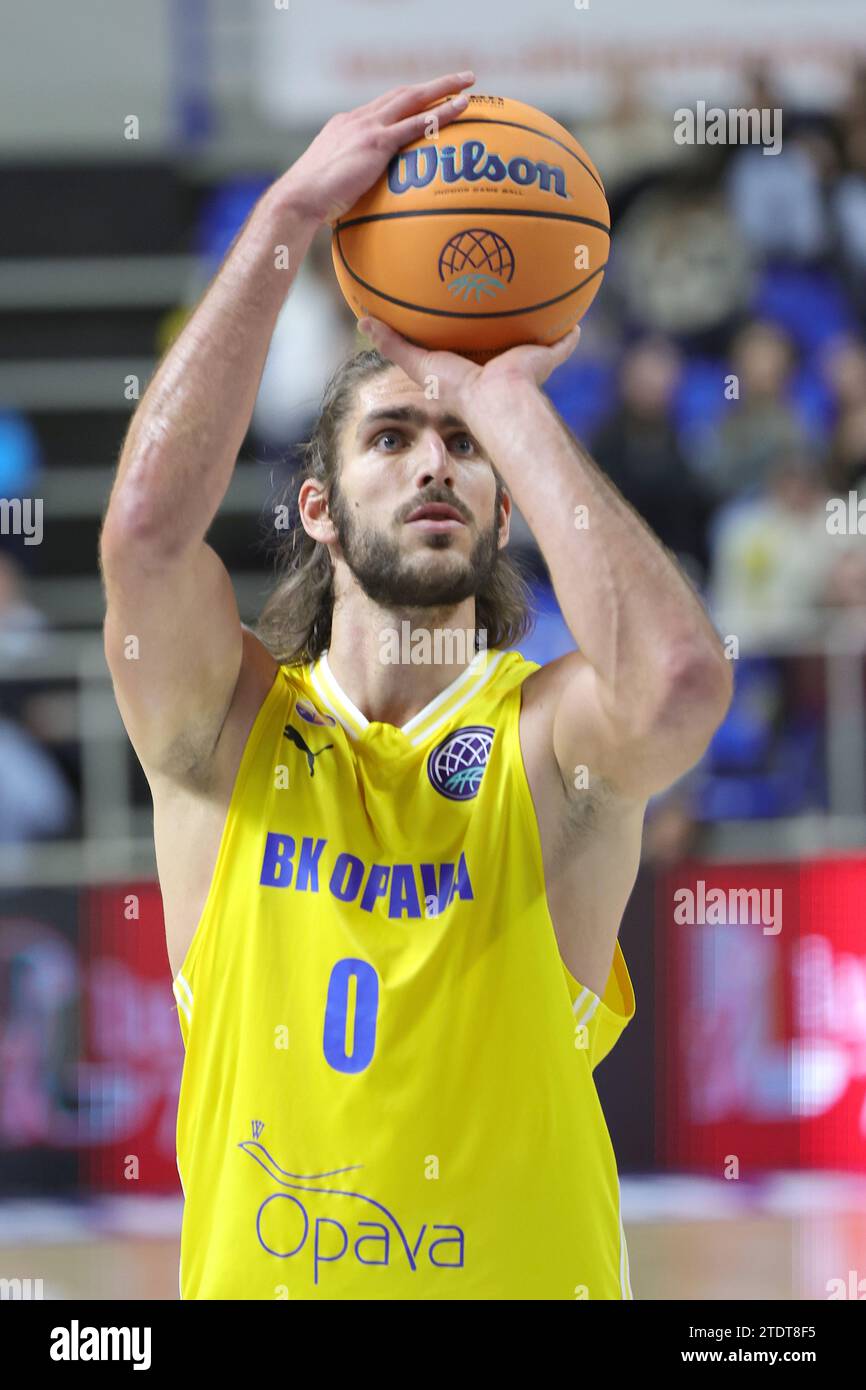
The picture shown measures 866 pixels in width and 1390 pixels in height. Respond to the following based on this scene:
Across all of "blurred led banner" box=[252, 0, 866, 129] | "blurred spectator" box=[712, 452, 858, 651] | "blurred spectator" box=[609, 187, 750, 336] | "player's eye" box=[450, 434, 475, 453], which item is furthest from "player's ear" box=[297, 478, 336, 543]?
"blurred led banner" box=[252, 0, 866, 129]

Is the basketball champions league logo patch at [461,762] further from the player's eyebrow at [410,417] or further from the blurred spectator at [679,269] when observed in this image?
the blurred spectator at [679,269]

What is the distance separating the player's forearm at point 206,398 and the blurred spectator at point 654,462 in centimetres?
702

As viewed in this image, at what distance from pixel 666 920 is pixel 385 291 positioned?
5318 mm

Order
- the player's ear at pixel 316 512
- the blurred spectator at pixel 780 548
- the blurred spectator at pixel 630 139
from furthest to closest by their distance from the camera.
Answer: the blurred spectator at pixel 630 139 < the blurred spectator at pixel 780 548 < the player's ear at pixel 316 512

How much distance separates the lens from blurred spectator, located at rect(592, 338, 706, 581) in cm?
1027

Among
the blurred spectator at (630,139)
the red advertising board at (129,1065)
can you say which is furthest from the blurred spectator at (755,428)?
the red advertising board at (129,1065)

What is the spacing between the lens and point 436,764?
138 inches

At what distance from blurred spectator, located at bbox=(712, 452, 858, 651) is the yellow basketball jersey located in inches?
265

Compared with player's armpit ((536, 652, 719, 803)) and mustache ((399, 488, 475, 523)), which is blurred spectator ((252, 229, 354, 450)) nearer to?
mustache ((399, 488, 475, 523))

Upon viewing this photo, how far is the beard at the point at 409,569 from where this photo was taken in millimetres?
3461

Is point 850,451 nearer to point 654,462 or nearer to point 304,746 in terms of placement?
point 654,462

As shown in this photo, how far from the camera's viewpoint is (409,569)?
3.47 metres

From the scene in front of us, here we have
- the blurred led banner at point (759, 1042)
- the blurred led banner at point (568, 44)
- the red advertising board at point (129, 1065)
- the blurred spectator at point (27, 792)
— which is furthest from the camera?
the blurred led banner at point (568, 44)
